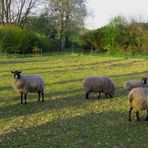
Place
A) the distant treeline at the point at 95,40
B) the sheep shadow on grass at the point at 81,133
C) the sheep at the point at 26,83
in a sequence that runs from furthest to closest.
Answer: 1. the distant treeline at the point at 95,40
2. the sheep at the point at 26,83
3. the sheep shadow on grass at the point at 81,133

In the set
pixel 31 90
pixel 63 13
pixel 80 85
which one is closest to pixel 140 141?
pixel 31 90

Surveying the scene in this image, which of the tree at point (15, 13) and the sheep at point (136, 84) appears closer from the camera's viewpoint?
the sheep at point (136, 84)

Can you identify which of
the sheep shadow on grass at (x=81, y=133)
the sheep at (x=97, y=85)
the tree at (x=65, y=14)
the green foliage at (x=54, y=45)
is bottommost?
the sheep shadow on grass at (x=81, y=133)

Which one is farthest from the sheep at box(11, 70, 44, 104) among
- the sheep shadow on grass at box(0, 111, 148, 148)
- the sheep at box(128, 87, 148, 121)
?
the sheep at box(128, 87, 148, 121)

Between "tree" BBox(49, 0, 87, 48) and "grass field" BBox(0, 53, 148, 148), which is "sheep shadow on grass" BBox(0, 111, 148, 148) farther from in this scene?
Answer: "tree" BBox(49, 0, 87, 48)

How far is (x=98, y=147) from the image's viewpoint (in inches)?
356

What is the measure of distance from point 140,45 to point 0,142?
1581 inches

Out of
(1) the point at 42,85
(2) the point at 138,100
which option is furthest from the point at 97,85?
(2) the point at 138,100

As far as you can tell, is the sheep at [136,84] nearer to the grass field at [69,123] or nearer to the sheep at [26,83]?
the grass field at [69,123]

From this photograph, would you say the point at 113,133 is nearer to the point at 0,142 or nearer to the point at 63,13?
the point at 0,142

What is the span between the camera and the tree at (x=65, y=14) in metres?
60.6

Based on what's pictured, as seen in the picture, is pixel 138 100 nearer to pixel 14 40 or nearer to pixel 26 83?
pixel 26 83

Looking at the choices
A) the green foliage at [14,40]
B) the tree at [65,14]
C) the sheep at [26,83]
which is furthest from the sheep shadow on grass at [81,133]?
the tree at [65,14]

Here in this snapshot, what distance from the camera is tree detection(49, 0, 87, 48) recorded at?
199 feet
